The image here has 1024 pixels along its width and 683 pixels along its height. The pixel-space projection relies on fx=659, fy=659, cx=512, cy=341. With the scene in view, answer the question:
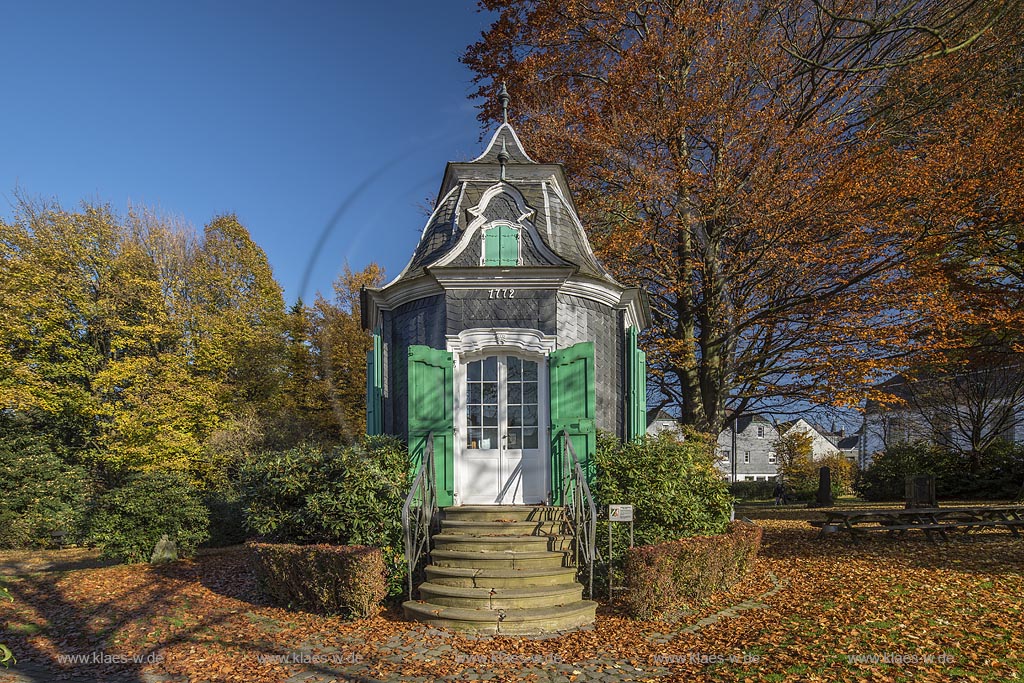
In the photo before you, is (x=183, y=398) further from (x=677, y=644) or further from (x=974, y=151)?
(x=974, y=151)

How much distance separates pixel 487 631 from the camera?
661 centimetres

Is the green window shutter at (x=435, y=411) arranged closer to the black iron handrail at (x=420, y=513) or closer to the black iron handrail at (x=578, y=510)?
the black iron handrail at (x=420, y=513)

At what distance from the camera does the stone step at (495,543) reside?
25.6 feet

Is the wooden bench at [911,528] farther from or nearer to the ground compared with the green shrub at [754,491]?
farther from the ground

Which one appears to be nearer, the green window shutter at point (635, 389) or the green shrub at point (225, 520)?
the green window shutter at point (635, 389)

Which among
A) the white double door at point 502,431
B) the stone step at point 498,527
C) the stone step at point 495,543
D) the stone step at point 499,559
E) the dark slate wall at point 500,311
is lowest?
the stone step at point 499,559

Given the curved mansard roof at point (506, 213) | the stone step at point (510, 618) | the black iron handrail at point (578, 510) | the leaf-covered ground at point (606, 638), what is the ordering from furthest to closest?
1. the curved mansard roof at point (506, 213)
2. the black iron handrail at point (578, 510)
3. the stone step at point (510, 618)
4. the leaf-covered ground at point (606, 638)

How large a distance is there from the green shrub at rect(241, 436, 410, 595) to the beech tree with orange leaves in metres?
7.84

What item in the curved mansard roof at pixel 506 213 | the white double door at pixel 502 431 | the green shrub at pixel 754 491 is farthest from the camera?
the green shrub at pixel 754 491

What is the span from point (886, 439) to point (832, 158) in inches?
748

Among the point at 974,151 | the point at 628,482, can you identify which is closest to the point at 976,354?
the point at 974,151

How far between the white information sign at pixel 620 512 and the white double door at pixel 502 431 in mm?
1609

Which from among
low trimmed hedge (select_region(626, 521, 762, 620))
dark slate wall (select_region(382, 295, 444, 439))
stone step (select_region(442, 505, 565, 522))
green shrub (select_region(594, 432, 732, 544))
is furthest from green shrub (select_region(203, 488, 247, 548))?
low trimmed hedge (select_region(626, 521, 762, 620))

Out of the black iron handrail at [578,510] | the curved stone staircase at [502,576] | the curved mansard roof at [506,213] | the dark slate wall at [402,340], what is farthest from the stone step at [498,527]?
the curved mansard roof at [506,213]
